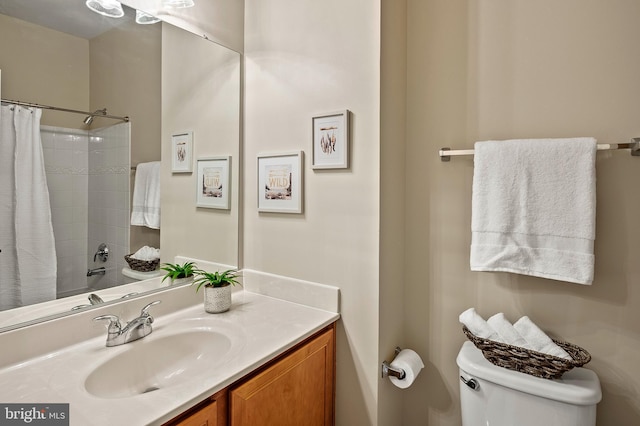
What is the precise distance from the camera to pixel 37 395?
84cm

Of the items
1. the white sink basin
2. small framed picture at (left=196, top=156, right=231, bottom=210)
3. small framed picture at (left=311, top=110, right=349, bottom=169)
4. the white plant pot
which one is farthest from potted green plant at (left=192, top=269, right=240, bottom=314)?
small framed picture at (left=311, top=110, right=349, bottom=169)

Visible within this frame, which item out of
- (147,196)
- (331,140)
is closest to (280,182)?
(331,140)

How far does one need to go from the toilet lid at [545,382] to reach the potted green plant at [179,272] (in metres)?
1.19

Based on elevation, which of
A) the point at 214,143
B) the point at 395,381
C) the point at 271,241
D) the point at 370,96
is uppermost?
the point at 370,96

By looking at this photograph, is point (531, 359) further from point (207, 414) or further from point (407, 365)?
point (207, 414)

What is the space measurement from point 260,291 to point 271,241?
0.86 ft

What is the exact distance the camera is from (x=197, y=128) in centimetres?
160

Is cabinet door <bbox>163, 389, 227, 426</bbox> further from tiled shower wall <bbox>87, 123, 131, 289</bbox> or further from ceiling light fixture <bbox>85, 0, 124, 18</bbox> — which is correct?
ceiling light fixture <bbox>85, 0, 124, 18</bbox>

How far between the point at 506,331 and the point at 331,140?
100 centimetres

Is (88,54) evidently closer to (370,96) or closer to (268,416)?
(370,96)

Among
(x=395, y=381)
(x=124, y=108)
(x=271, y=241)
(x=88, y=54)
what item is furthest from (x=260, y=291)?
(x=88, y=54)

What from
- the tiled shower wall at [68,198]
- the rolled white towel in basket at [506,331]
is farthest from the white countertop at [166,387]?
the rolled white towel in basket at [506,331]

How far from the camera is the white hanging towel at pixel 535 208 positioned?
1.14m

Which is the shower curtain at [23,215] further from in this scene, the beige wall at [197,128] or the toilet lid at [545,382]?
the toilet lid at [545,382]
